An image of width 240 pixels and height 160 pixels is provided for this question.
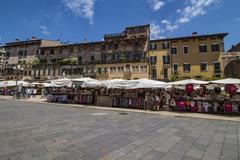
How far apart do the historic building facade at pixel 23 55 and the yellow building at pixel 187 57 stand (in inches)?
1220

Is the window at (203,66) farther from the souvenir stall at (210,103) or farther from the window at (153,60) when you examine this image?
the souvenir stall at (210,103)

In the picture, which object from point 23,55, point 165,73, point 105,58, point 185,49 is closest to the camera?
point 185,49

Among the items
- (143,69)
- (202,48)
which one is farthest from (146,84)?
(202,48)

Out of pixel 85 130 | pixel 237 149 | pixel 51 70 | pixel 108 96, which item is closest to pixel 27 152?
pixel 85 130

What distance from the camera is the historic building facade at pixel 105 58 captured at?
36500 millimetres

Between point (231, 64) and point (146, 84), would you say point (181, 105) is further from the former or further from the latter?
point (231, 64)

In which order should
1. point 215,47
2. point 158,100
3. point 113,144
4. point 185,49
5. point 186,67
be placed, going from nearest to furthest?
1. point 113,144
2. point 158,100
3. point 215,47
4. point 186,67
5. point 185,49

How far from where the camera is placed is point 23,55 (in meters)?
48.7

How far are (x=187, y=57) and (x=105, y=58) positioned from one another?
58.2 ft

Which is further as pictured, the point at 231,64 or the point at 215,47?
the point at 215,47

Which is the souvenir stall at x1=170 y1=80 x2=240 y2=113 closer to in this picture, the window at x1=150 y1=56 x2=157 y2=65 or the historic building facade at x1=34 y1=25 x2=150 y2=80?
the historic building facade at x1=34 y1=25 x2=150 y2=80

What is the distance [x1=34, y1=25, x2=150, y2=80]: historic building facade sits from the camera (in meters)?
36.5

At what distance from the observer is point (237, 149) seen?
16.7ft

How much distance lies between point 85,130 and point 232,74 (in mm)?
35179
